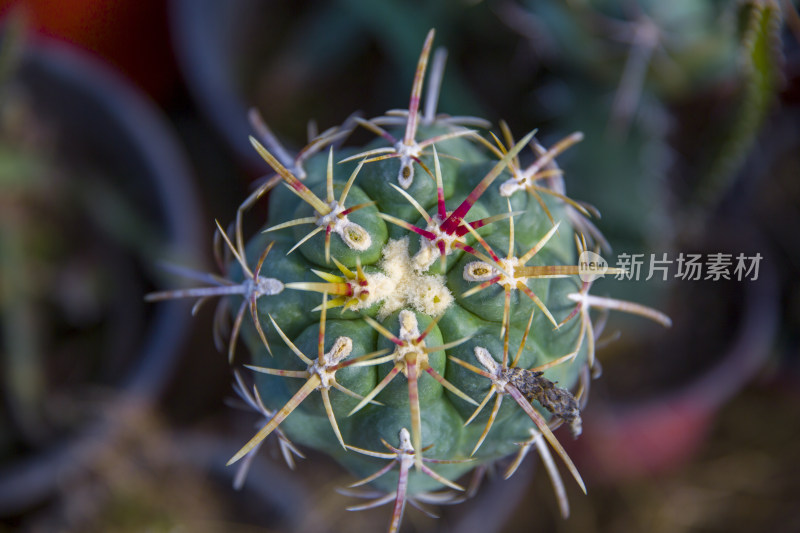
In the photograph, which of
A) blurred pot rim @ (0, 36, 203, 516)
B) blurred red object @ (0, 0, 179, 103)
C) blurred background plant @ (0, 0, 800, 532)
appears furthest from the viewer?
blurred red object @ (0, 0, 179, 103)

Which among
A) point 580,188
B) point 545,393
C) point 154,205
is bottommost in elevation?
point 154,205

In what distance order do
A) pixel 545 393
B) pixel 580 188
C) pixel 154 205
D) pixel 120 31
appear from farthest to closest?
pixel 120 31 < pixel 154 205 < pixel 580 188 < pixel 545 393

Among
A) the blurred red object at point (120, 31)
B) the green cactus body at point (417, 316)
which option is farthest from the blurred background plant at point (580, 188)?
the green cactus body at point (417, 316)

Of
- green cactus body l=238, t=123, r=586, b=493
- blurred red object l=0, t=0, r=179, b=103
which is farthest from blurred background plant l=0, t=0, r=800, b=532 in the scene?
green cactus body l=238, t=123, r=586, b=493

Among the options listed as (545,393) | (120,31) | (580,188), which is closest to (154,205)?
(120,31)

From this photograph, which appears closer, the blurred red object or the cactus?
the cactus

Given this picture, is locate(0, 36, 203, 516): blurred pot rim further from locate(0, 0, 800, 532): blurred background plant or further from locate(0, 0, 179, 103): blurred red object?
locate(0, 0, 179, 103): blurred red object

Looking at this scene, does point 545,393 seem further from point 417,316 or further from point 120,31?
point 120,31

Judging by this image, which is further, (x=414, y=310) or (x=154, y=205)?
(x=154, y=205)

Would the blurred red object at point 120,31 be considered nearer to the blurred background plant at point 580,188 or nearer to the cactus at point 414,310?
the blurred background plant at point 580,188
